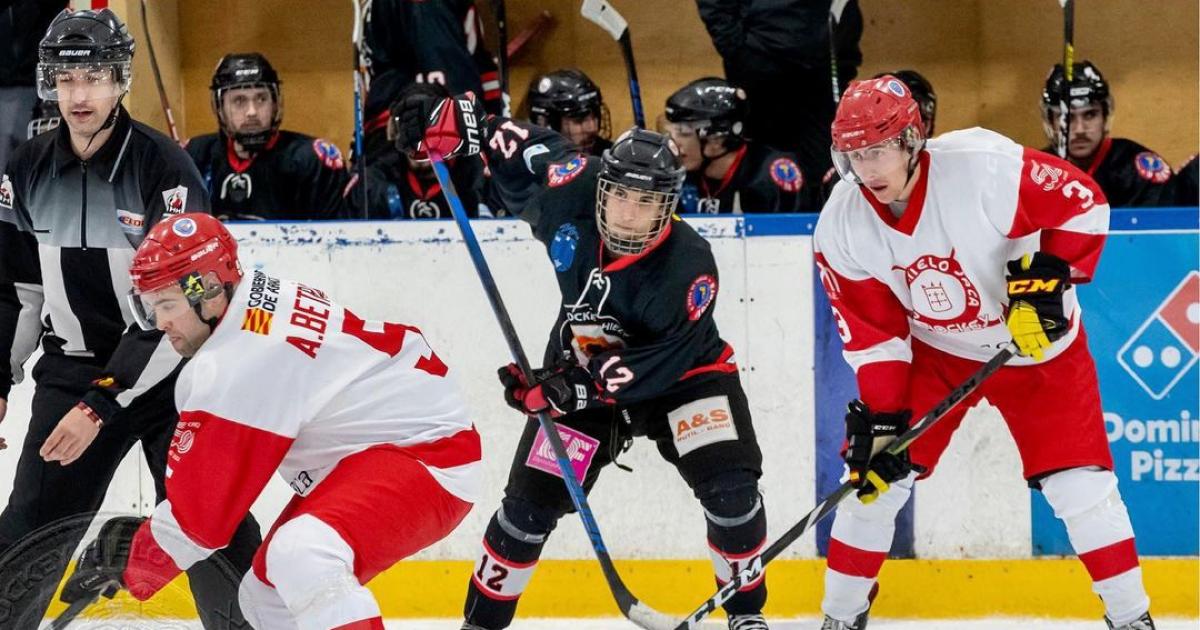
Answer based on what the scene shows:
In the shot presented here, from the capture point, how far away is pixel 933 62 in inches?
235

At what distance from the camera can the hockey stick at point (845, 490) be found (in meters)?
3.41

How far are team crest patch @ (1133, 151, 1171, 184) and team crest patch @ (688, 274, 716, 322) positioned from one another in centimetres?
190

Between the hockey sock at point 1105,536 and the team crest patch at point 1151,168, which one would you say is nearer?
the hockey sock at point 1105,536

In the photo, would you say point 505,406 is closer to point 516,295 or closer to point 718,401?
point 516,295

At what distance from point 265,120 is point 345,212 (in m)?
0.40

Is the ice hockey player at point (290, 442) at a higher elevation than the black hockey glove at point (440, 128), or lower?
lower

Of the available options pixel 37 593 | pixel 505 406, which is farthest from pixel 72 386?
pixel 505 406

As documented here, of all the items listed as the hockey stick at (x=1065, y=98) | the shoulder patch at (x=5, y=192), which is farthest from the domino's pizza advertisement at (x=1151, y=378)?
the shoulder patch at (x=5, y=192)

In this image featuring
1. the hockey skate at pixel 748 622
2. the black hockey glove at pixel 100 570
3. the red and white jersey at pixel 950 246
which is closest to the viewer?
the black hockey glove at pixel 100 570

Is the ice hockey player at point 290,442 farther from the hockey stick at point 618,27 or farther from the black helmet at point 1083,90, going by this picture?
the black helmet at point 1083,90

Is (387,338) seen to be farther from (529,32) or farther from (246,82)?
(529,32)

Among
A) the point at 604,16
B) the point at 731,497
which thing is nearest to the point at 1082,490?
the point at 731,497

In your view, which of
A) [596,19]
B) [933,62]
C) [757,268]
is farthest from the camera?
[933,62]

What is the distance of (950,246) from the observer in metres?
3.38
